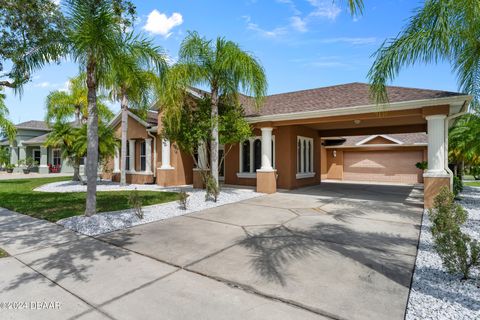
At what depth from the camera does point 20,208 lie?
31.5 ft

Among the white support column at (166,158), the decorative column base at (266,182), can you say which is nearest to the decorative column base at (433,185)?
the decorative column base at (266,182)

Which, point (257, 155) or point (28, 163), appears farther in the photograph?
point (28, 163)

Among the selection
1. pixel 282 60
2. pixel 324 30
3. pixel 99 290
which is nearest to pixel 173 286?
pixel 99 290

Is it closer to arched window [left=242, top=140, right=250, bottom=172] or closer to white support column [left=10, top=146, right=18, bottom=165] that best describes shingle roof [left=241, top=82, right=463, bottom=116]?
arched window [left=242, top=140, right=250, bottom=172]

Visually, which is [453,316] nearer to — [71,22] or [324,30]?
[324,30]

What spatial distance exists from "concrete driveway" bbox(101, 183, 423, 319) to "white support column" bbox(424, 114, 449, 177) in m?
1.51

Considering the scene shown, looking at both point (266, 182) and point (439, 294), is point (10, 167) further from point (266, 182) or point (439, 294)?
point (439, 294)

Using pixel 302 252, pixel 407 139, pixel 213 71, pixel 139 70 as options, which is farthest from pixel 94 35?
pixel 407 139

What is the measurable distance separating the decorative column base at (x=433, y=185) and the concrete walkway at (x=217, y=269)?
2676 mm

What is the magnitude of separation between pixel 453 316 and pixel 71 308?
4.53 metres

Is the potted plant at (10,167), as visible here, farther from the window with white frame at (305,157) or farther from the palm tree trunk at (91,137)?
the window with white frame at (305,157)

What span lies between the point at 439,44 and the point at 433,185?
5.57 m

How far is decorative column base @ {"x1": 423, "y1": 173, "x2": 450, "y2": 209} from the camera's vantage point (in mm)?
9375

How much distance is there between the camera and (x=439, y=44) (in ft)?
19.1
